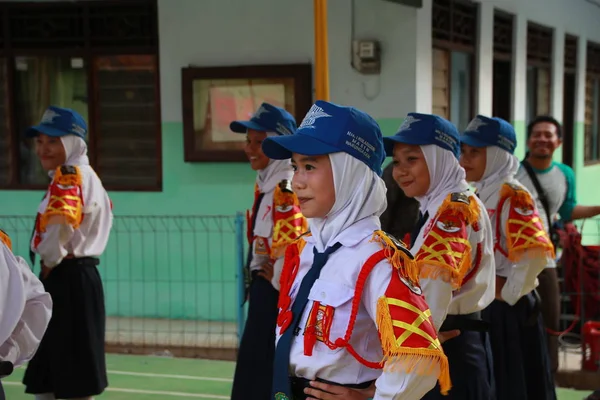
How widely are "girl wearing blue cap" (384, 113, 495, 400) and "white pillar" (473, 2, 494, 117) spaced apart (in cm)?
494

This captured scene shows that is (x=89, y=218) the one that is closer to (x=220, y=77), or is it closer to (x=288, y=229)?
(x=288, y=229)

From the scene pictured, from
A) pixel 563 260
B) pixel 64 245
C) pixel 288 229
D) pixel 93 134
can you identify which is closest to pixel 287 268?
pixel 288 229

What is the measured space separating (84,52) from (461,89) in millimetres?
3669

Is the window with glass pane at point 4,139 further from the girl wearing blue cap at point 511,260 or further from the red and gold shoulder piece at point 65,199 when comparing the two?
the girl wearing blue cap at point 511,260

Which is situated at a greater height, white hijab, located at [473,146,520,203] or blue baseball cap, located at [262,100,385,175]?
blue baseball cap, located at [262,100,385,175]

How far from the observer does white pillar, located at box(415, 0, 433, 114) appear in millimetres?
6586

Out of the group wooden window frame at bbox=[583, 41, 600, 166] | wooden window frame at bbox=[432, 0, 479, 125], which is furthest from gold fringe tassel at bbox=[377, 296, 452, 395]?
wooden window frame at bbox=[583, 41, 600, 166]

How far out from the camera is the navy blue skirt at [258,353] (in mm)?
4547

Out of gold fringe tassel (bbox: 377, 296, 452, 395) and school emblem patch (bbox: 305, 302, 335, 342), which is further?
school emblem patch (bbox: 305, 302, 335, 342)

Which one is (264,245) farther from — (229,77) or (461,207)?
(229,77)

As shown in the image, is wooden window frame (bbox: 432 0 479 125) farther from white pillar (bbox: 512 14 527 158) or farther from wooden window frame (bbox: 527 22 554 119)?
wooden window frame (bbox: 527 22 554 119)

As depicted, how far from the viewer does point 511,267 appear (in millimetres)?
4160

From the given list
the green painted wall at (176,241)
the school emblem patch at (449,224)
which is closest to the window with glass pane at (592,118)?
the green painted wall at (176,241)

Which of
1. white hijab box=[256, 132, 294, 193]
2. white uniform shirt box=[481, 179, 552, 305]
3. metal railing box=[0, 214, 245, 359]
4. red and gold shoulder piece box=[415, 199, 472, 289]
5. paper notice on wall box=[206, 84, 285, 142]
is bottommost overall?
metal railing box=[0, 214, 245, 359]
